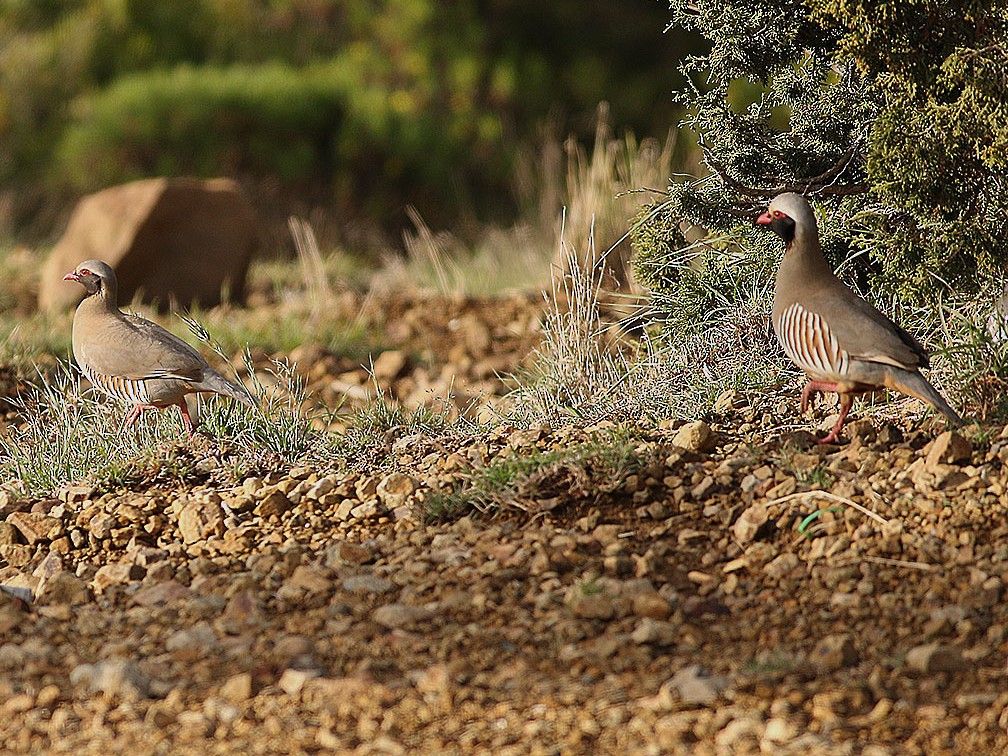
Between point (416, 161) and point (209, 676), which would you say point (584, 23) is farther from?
point (209, 676)

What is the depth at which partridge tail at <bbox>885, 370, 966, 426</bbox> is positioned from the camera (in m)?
4.01

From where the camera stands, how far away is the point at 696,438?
4395mm

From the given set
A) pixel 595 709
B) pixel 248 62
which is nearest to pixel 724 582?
pixel 595 709

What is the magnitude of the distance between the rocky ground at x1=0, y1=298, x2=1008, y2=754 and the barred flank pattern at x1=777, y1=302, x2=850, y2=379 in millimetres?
256

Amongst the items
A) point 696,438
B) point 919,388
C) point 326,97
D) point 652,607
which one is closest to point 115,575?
point 652,607

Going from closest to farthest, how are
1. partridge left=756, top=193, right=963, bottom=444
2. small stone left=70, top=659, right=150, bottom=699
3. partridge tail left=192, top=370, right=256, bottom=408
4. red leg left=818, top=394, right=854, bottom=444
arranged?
1. small stone left=70, top=659, right=150, bottom=699
2. partridge left=756, top=193, right=963, bottom=444
3. red leg left=818, top=394, right=854, bottom=444
4. partridge tail left=192, top=370, right=256, bottom=408

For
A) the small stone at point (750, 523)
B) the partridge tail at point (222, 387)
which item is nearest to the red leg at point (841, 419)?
the small stone at point (750, 523)

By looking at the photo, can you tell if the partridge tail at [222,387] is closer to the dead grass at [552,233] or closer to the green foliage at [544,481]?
the green foliage at [544,481]

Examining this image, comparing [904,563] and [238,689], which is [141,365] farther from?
[904,563]

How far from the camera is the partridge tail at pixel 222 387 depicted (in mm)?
5016

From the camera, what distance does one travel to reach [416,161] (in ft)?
49.9

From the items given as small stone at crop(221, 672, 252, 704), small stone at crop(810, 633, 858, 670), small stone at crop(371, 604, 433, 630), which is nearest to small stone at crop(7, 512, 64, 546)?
small stone at crop(371, 604, 433, 630)

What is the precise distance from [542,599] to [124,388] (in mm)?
2371

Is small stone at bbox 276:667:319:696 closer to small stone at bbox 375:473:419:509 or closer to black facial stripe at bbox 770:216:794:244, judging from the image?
small stone at bbox 375:473:419:509
